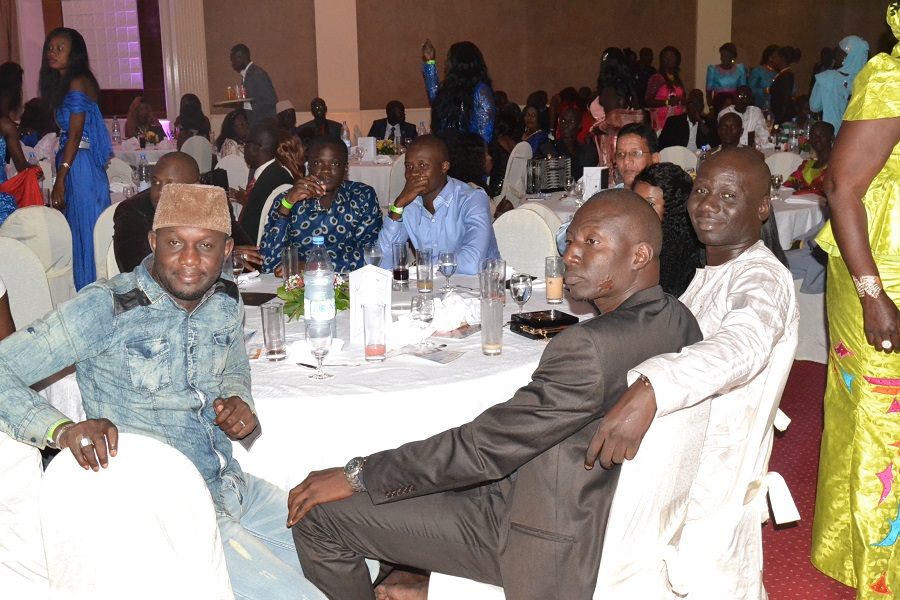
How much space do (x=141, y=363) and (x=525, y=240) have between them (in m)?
2.54

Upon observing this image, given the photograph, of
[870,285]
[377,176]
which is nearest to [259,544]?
[870,285]

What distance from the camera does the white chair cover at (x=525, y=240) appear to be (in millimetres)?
4254

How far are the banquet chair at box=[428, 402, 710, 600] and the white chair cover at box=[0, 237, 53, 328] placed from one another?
8.24 feet

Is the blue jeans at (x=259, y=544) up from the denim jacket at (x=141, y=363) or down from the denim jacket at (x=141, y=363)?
down

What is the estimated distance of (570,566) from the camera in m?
1.87

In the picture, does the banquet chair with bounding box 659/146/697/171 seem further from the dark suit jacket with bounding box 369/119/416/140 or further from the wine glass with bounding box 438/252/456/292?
the wine glass with bounding box 438/252/456/292

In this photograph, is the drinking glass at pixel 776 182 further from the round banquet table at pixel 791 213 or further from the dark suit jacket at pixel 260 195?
the dark suit jacket at pixel 260 195

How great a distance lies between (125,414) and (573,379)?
1.08 meters

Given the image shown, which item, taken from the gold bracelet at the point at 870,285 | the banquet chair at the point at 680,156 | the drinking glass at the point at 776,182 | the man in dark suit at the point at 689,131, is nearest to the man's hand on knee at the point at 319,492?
the gold bracelet at the point at 870,285

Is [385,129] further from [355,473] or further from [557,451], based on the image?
[557,451]

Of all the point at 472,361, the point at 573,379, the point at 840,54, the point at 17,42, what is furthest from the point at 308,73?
the point at 573,379

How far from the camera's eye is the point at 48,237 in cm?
446

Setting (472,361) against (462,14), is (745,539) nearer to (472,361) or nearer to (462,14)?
(472,361)

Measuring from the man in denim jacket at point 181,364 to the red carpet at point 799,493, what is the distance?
5.71ft
